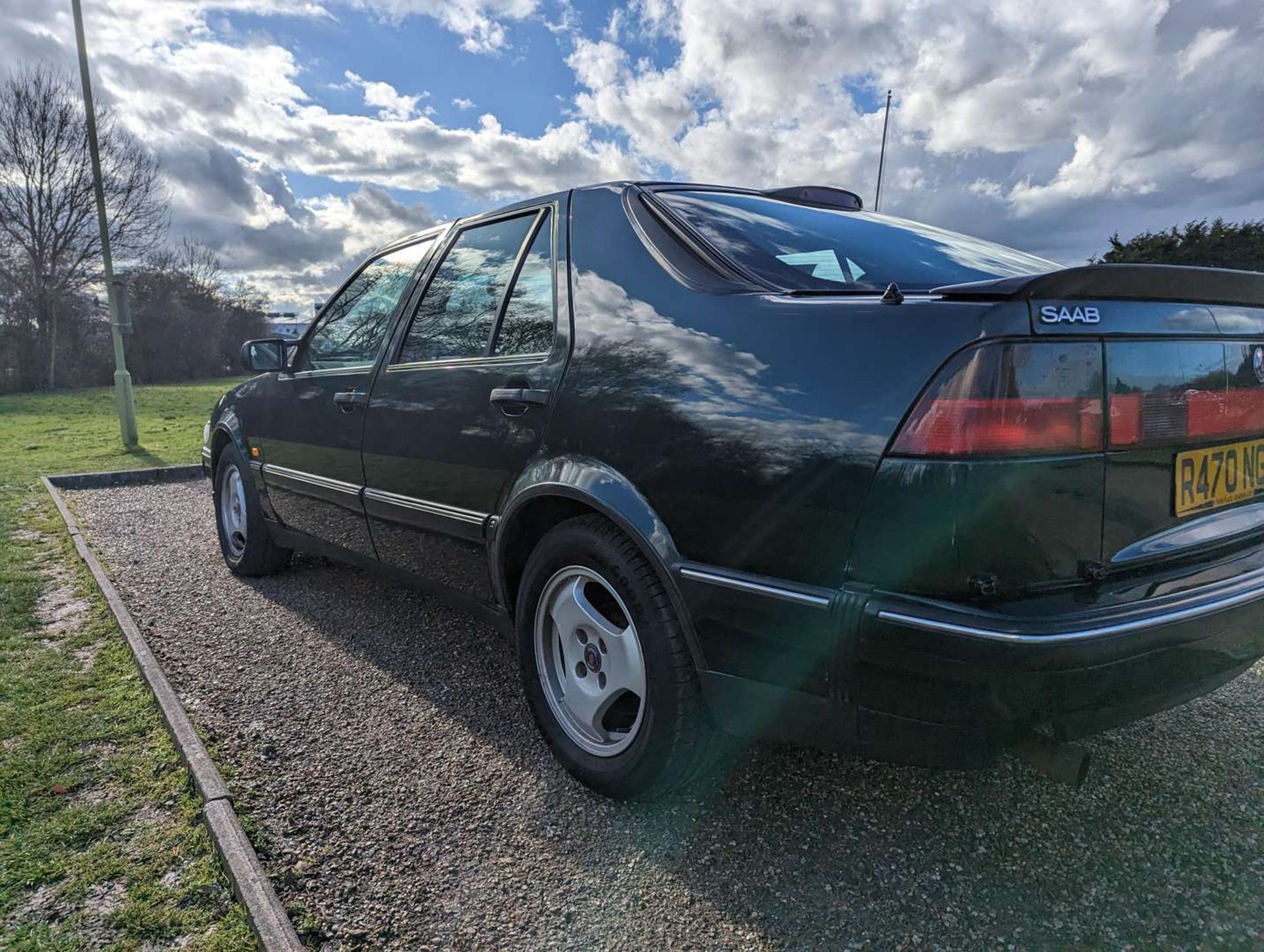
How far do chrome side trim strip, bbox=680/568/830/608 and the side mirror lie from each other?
9.63 feet

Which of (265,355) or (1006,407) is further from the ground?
(265,355)

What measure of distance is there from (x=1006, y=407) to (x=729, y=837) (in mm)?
1341

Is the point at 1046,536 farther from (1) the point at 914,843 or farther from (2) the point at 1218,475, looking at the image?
(1) the point at 914,843

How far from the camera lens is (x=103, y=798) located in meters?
2.30

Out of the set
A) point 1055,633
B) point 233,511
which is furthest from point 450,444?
point 233,511

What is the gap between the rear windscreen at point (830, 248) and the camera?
2.07 meters

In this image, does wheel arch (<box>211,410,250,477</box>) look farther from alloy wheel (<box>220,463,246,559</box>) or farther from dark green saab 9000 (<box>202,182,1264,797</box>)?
dark green saab 9000 (<box>202,182,1264,797</box>)

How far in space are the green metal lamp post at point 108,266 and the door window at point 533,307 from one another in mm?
10137

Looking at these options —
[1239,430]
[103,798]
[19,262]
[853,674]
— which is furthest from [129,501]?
[19,262]

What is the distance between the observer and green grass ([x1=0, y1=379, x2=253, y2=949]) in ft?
5.94

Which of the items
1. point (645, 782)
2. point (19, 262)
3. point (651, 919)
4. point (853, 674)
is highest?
point (19, 262)

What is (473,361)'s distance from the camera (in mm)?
2668

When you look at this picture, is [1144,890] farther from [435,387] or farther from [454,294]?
[454,294]

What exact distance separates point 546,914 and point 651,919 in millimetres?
249
